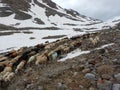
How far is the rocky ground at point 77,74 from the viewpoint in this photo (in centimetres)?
1273

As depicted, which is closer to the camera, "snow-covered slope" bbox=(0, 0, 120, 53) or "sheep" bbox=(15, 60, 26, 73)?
"sheep" bbox=(15, 60, 26, 73)

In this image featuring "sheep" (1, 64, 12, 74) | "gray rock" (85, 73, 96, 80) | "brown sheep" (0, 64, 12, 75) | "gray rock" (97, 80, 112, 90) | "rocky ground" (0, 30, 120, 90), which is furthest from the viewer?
"sheep" (1, 64, 12, 74)

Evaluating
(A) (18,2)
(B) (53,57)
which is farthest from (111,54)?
(A) (18,2)

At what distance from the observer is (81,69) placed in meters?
14.2

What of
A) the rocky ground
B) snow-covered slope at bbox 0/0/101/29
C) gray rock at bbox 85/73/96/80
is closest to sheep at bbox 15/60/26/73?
the rocky ground

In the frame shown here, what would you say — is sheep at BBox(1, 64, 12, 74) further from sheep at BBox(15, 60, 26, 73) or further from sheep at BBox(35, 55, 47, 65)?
sheep at BBox(35, 55, 47, 65)

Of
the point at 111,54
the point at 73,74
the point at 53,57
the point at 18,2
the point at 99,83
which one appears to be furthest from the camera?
the point at 18,2

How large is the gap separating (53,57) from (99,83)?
538 centimetres

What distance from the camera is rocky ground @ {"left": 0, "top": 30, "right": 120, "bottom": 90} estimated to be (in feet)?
41.8

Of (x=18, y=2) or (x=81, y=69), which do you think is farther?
(x=18, y=2)

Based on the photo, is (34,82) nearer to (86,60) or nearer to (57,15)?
(86,60)

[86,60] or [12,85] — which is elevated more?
[86,60]

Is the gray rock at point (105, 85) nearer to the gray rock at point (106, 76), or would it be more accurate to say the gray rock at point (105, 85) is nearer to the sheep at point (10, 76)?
the gray rock at point (106, 76)

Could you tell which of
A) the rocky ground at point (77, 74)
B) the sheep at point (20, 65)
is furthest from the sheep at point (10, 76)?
the sheep at point (20, 65)
